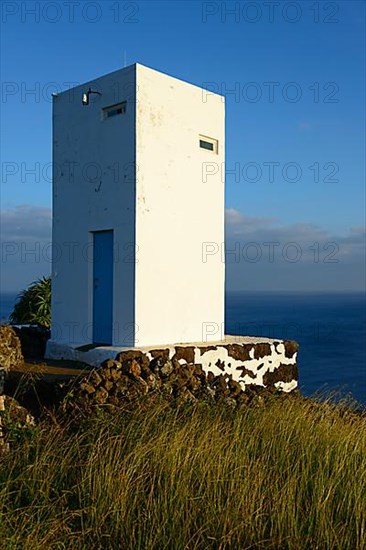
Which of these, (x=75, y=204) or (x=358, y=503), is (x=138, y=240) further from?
(x=358, y=503)

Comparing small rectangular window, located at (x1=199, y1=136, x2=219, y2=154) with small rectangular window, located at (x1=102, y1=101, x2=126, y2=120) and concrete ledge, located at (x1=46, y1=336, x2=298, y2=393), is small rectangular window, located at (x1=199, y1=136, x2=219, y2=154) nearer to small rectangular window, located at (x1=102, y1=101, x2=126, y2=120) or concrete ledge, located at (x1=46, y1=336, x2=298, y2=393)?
small rectangular window, located at (x1=102, y1=101, x2=126, y2=120)

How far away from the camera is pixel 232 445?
5164 mm

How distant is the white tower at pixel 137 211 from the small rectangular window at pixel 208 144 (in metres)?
0.02

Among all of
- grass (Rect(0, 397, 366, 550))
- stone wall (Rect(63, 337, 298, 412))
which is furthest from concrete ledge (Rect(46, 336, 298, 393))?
grass (Rect(0, 397, 366, 550))

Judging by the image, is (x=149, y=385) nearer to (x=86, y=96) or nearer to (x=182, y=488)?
(x=182, y=488)

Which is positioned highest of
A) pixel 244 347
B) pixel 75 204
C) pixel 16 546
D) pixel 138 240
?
pixel 75 204

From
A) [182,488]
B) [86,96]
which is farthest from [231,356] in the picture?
[182,488]

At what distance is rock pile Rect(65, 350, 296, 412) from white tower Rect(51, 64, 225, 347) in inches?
39.9

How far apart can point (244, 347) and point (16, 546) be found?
6.65 meters

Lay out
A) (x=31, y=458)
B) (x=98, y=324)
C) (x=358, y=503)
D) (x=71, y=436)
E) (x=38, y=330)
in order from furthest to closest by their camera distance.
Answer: (x=38, y=330)
(x=98, y=324)
(x=71, y=436)
(x=31, y=458)
(x=358, y=503)

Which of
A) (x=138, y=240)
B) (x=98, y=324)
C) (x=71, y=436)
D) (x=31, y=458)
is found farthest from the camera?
(x=98, y=324)

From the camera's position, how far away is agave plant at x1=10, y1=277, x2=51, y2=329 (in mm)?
15148

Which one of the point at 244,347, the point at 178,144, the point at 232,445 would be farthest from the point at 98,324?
the point at 232,445

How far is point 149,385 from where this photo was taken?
7.75m
